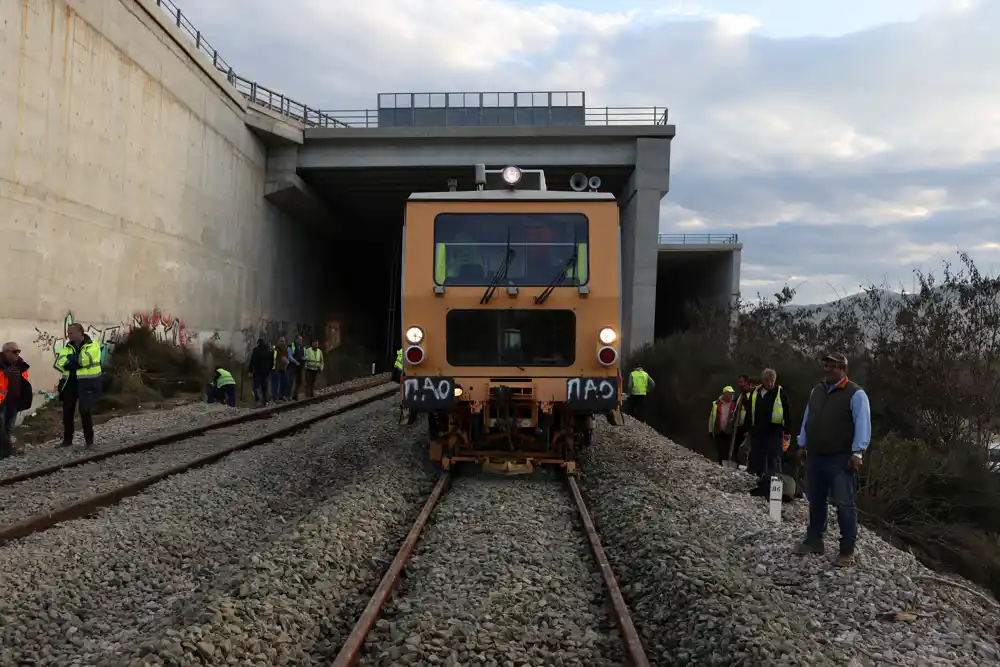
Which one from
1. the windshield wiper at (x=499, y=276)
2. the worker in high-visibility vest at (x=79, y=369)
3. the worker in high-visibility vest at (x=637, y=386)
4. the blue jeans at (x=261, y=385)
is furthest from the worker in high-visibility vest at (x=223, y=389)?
the windshield wiper at (x=499, y=276)

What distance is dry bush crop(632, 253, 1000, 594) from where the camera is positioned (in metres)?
11.1

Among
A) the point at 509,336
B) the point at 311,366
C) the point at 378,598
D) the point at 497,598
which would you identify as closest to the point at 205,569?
the point at 378,598

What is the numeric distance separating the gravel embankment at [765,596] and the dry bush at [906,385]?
171 inches

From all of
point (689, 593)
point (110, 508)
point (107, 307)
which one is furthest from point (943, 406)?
point (107, 307)

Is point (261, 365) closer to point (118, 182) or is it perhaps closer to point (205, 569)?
point (118, 182)

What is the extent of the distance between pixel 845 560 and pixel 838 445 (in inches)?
34.5

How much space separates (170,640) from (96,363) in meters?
7.65

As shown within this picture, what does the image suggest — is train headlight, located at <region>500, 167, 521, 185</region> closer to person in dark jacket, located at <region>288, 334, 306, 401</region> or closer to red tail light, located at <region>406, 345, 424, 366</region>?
red tail light, located at <region>406, 345, 424, 366</region>

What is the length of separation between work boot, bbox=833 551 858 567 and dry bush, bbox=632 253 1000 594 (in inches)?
203

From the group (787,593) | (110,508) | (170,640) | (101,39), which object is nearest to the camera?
(170,640)

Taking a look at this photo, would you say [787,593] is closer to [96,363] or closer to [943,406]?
[96,363]

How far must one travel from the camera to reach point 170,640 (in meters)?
3.74

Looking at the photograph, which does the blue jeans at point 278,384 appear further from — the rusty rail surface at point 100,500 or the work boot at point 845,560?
the work boot at point 845,560

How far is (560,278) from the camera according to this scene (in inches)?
335
